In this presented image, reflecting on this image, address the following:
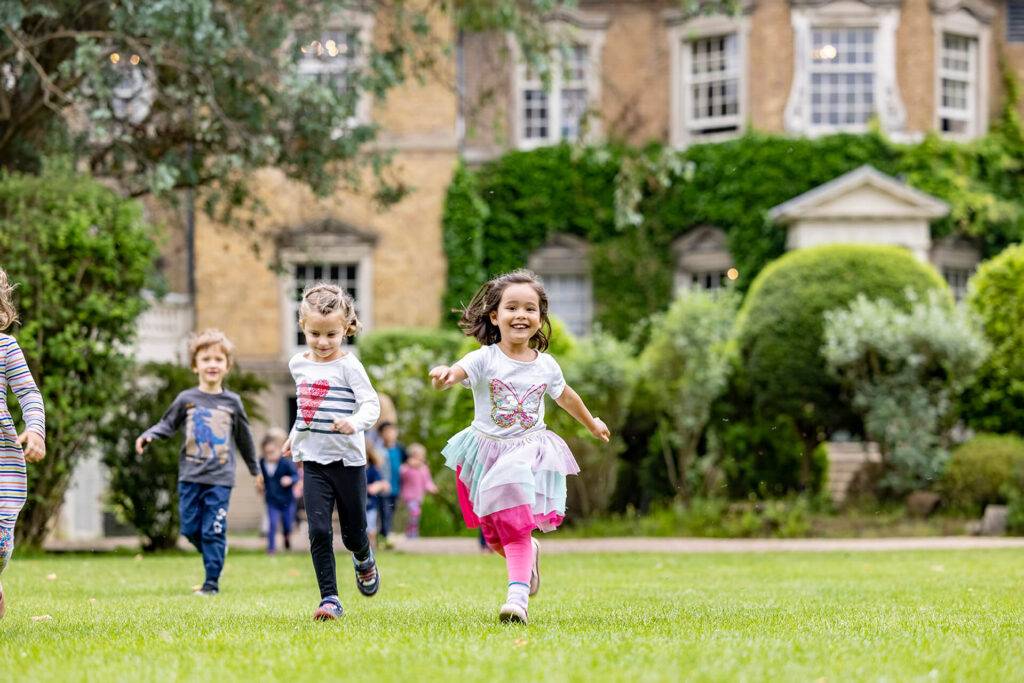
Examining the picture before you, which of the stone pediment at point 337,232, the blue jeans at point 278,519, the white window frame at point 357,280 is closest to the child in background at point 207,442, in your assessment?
the blue jeans at point 278,519

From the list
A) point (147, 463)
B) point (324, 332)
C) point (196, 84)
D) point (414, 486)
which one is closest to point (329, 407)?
point (324, 332)

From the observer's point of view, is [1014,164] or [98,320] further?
[1014,164]

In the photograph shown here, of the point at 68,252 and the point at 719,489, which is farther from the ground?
the point at 68,252

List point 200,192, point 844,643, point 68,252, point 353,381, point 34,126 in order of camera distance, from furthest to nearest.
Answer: point 200,192
point 34,126
point 68,252
point 353,381
point 844,643

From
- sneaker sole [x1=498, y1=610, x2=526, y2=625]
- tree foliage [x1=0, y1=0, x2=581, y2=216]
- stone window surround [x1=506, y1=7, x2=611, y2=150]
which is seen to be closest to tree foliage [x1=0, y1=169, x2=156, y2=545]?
tree foliage [x1=0, y1=0, x2=581, y2=216]

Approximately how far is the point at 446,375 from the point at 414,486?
43.0 ft

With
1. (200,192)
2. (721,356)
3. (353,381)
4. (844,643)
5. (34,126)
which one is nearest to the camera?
(844,643)

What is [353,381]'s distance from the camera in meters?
7.26

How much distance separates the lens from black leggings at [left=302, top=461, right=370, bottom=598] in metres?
7.10

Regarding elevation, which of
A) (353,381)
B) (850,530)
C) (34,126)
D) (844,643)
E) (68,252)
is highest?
(34,126)

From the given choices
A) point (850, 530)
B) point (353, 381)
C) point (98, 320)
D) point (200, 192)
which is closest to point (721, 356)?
point (850, 530)

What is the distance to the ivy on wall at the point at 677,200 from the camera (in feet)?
88.4

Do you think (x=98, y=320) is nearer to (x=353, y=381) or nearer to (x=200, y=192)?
(x=200, y=192)

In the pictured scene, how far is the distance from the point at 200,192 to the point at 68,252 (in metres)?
4.26
